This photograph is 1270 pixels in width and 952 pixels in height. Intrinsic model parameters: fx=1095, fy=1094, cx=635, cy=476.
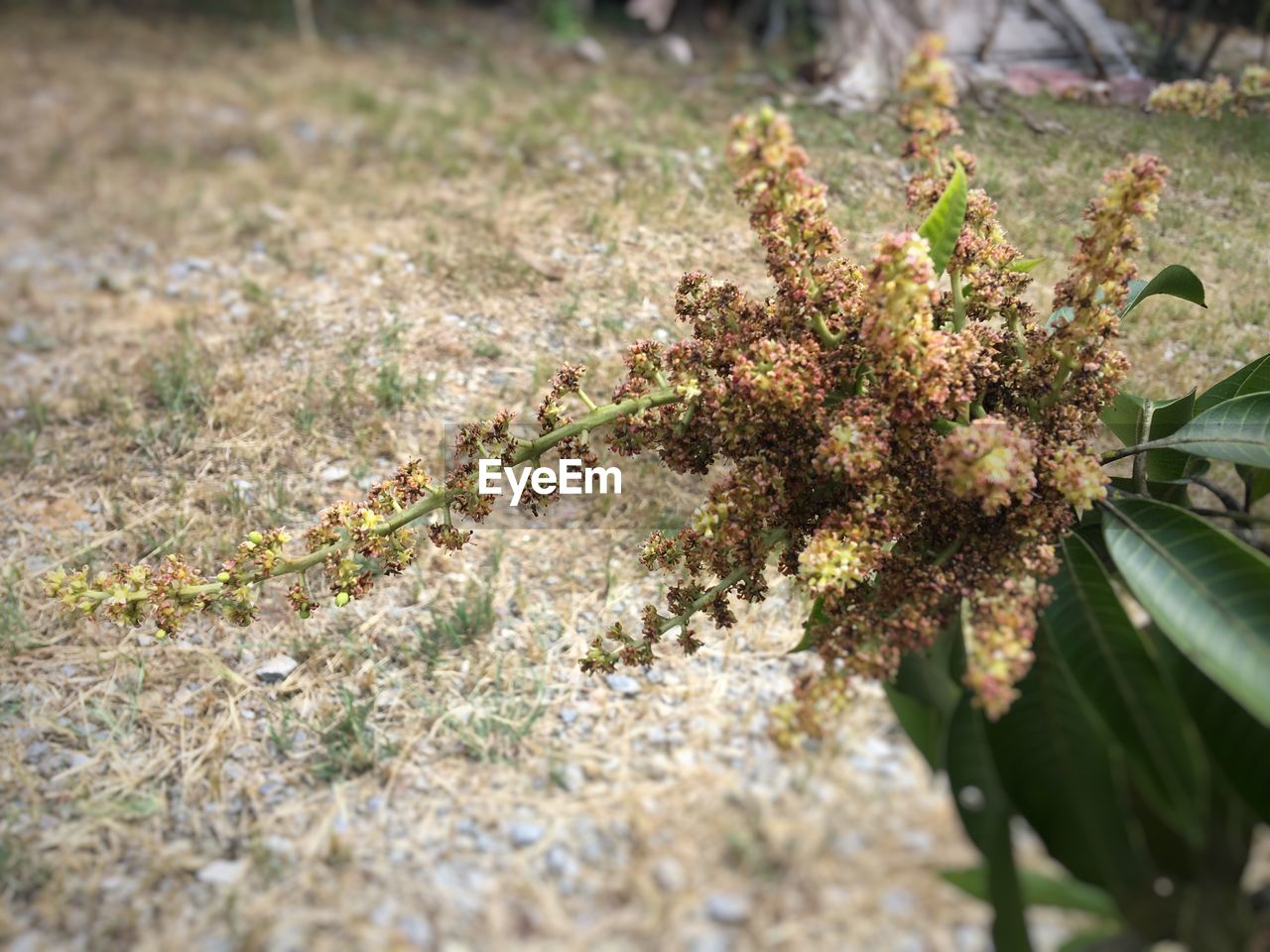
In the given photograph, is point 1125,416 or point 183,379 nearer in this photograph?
point 1125,416

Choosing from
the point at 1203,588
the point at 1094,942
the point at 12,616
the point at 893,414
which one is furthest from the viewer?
the point at 12,616

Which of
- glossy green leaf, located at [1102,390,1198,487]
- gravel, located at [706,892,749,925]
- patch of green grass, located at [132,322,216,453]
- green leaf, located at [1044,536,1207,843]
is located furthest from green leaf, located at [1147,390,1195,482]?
patch of green grass, located at [132,322,216,453]

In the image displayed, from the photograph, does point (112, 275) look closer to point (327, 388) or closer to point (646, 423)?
point (327, 388)

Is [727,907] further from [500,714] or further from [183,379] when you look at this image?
[183,379]

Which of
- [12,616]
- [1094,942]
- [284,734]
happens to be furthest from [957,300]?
[12,616]

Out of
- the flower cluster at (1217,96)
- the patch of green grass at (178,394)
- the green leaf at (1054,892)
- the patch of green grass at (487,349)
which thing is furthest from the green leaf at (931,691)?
the patch of green grass at (178,394)

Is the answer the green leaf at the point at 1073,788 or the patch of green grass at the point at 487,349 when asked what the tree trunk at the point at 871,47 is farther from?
the green leaf at the point at 1073,788
